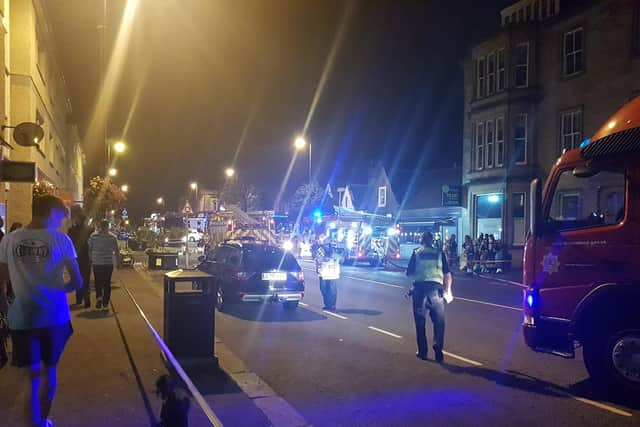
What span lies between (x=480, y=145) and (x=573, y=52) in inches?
250

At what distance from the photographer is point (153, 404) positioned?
5652 millimetres

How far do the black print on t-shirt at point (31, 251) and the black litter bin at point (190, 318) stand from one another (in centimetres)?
264

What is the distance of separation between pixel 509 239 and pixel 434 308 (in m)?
20.6

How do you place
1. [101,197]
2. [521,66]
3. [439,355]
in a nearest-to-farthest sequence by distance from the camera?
[439,355] → [101,197] → [521,66]

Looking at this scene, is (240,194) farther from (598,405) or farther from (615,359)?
(598,405)

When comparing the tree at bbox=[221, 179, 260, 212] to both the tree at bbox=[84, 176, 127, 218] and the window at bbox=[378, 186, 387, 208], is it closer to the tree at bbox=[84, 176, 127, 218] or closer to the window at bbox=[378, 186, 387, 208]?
the window at bbox=[378, 186, 387, 208]

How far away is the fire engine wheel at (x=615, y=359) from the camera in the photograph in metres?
6.00

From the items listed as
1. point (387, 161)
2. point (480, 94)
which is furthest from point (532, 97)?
point (387, 161)

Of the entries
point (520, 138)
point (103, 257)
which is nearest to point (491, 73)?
point (520, 138)

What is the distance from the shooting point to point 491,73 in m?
28.9

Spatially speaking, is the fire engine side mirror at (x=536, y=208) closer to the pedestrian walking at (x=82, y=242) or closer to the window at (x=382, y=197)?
the pedestrian walking at (x=82, y=242)

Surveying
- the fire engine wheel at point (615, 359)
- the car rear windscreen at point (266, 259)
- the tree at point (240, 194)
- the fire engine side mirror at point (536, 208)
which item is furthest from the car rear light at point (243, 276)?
the tree at point (240, 194)

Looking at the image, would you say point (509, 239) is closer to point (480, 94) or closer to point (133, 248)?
point (480, 94)

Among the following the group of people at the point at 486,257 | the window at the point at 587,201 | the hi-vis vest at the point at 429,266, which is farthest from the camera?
the group of people at the point at 486,257
